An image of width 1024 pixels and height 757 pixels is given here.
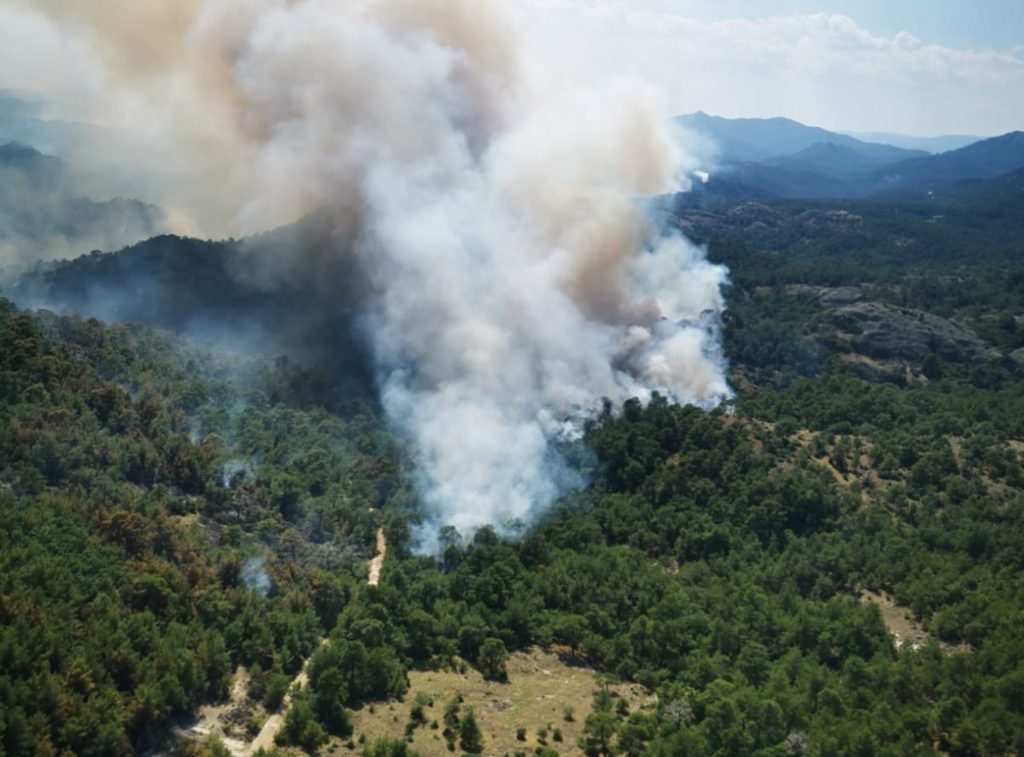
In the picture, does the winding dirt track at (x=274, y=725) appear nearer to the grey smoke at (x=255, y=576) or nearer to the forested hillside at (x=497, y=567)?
the forested hillside at (x=497, y=567)

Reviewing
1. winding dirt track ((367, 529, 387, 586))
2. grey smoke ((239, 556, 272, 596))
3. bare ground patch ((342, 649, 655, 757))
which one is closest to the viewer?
bare ground patch ((342, 649, 655, 757))

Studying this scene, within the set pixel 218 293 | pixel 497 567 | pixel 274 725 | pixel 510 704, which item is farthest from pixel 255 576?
pixel 218 293

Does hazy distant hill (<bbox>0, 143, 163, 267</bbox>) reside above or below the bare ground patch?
above

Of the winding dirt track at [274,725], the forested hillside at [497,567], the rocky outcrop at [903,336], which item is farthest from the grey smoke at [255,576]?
the rocky outcrop at [903,336]

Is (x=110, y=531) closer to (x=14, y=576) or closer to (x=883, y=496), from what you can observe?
(x=14, y=576)

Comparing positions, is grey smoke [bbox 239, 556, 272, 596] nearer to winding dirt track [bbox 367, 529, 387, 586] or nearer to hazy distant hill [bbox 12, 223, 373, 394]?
winding dirt track [bbox 367, 529, 387, 586]

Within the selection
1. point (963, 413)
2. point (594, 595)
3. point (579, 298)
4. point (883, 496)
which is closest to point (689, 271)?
point (579, 298)

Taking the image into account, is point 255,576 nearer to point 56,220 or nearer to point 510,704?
point 510,704

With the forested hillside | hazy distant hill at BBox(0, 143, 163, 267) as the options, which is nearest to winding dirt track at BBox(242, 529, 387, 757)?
the forested hillside

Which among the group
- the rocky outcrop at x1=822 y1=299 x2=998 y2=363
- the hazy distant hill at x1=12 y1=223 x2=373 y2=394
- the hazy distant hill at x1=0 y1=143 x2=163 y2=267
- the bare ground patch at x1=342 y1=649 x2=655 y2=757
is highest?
the hazy distant hill at x1=0 y1=143 x2=163 y2=267
